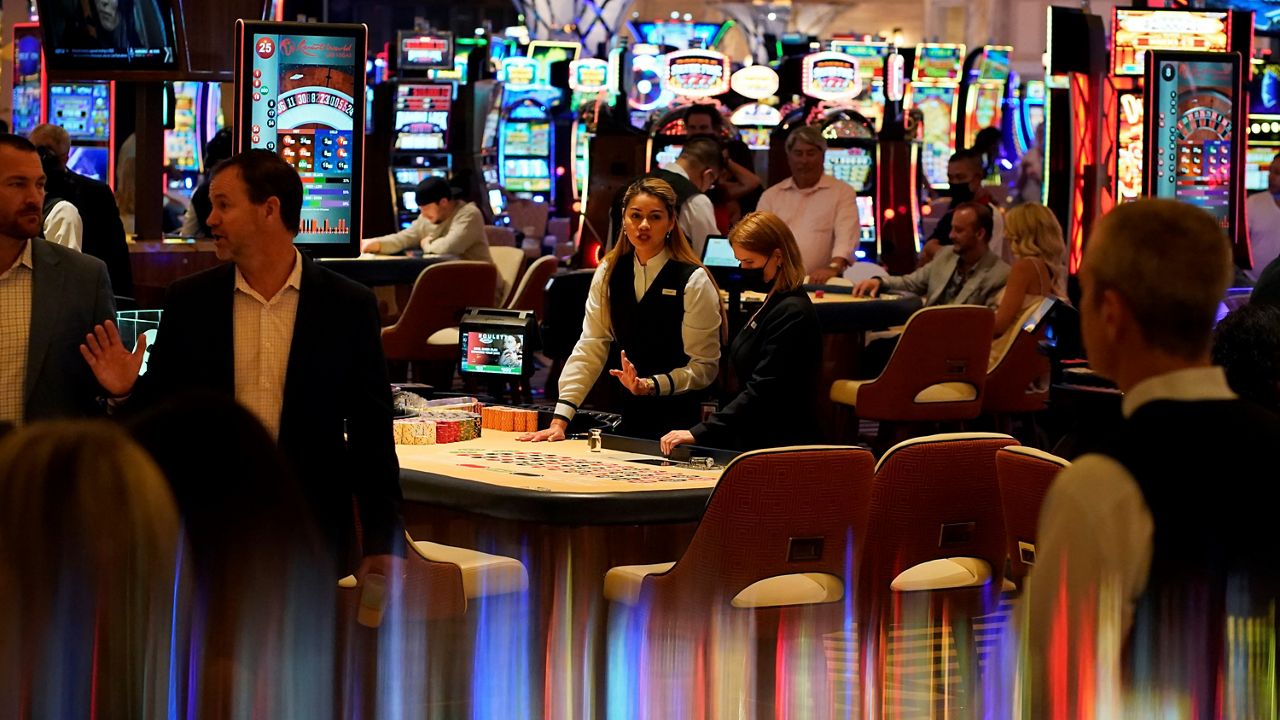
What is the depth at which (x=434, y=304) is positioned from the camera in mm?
7848

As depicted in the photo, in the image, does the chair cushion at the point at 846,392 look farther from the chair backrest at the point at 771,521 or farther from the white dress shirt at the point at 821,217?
the chair backrest at the point at 771,521

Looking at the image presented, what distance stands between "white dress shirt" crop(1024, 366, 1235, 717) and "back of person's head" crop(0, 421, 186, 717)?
0.71 m

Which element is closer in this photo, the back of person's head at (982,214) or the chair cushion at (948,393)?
the chair cushion at (948,393)

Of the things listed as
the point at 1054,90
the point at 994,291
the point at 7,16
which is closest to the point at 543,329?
the point at 994,291

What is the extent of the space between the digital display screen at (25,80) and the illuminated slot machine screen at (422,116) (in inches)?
123

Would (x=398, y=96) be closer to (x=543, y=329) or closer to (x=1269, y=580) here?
(x=543, y=329)

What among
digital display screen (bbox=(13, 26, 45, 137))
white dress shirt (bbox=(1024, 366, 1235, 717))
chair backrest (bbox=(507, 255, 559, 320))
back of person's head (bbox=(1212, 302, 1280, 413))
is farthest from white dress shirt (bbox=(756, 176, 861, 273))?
digital display screen (bbox=(13, 26, 45, 137))

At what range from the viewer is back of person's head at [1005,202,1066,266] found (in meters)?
6.81

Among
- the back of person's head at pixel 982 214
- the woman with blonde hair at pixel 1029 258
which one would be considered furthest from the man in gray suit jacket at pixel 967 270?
the woman with blonde hair at pixel 1029 258

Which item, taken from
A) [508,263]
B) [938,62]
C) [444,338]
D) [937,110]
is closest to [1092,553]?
[444,338]

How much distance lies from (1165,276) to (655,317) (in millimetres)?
3305

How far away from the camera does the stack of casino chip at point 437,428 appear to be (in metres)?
4.29

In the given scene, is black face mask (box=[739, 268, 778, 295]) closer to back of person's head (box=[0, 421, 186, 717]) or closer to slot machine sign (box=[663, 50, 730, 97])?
back of person's head (box=[0, 421, 186, 717])

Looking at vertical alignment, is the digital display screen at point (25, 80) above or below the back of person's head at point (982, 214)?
above
